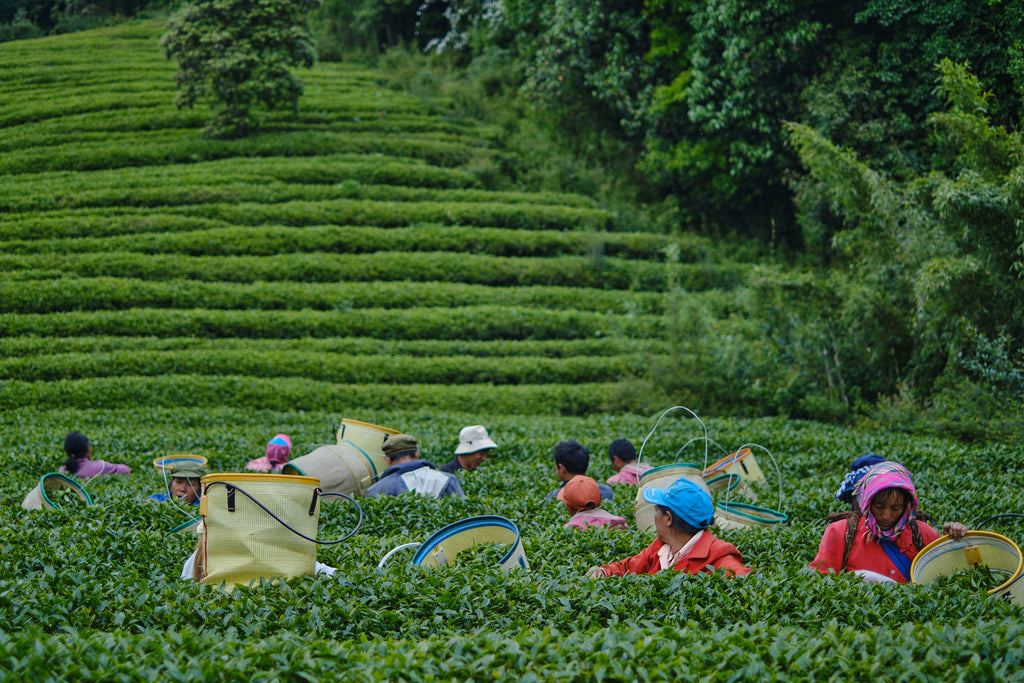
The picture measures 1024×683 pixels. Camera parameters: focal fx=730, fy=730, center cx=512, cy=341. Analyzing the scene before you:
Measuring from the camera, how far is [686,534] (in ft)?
12.9

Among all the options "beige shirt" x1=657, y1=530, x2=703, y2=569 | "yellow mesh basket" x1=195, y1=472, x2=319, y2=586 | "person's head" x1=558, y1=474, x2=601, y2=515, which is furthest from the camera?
"person's head" x1=558, y1=474, x2=601, y2=515

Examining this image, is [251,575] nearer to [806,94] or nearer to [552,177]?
[806,94]

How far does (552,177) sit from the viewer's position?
2412cm

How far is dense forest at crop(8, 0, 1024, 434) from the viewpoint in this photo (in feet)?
32.4

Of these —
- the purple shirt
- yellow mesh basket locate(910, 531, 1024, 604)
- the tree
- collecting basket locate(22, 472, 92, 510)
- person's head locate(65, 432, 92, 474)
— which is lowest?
the purple shirt

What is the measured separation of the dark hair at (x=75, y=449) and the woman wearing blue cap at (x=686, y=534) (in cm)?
592

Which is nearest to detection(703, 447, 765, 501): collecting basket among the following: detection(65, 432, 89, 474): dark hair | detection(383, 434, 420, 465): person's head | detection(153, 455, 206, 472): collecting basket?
detection(383, 434, 420, 465): person's head

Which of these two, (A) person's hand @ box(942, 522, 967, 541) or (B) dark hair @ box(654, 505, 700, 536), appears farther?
(B) dark hair @ box(654, 505, 700, 536)

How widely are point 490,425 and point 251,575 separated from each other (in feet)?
25.4

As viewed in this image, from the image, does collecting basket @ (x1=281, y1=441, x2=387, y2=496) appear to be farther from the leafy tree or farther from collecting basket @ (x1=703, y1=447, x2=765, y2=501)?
the leafy tree

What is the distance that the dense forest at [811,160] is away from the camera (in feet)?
32.4

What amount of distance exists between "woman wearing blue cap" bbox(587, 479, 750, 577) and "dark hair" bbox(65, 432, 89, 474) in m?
5.92

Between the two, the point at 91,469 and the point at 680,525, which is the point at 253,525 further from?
the point at 91,469

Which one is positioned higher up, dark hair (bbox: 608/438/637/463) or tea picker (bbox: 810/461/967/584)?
tea picker (bbox: 810/461/967/584)
